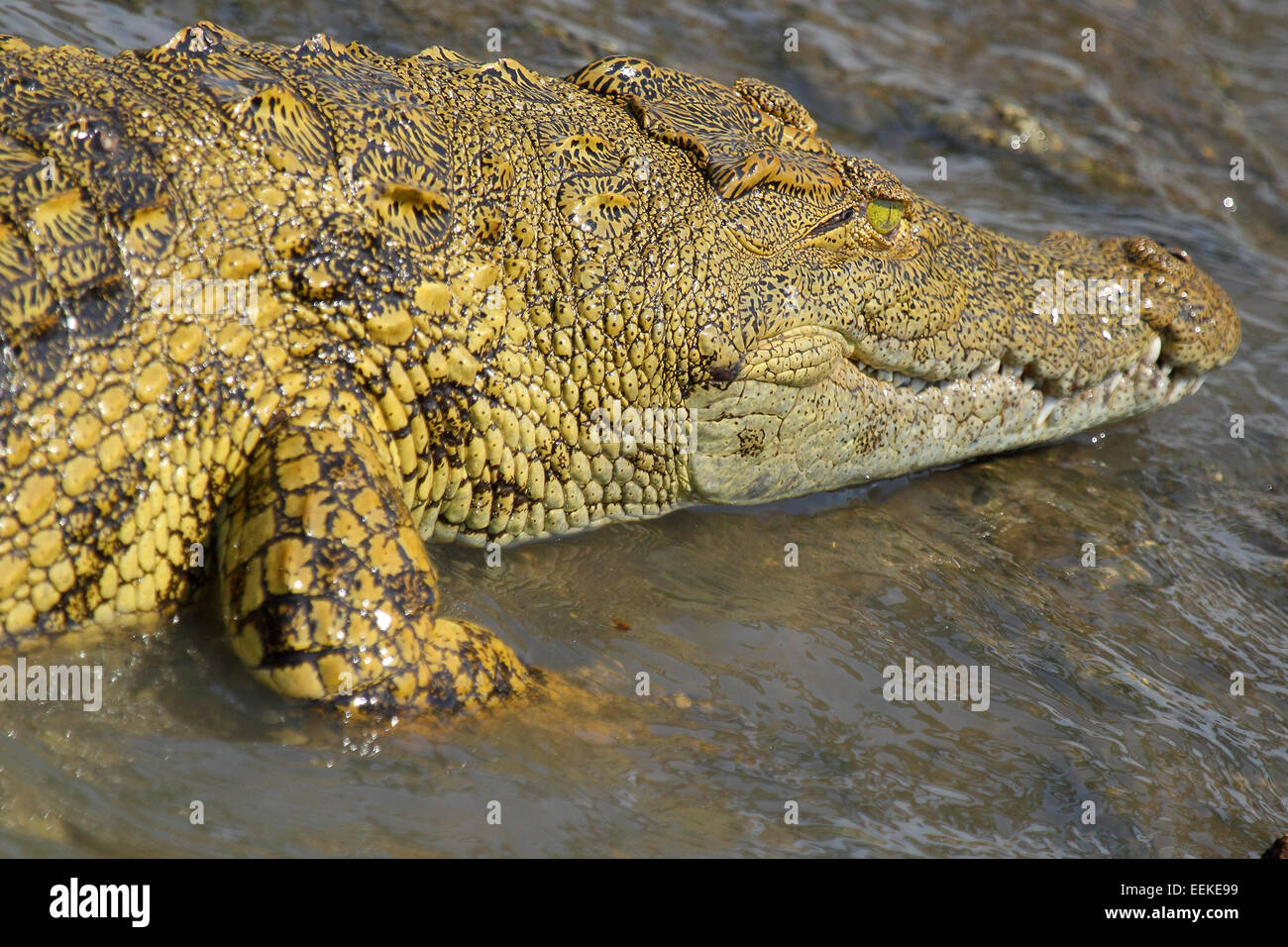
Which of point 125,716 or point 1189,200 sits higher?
point 1189,200

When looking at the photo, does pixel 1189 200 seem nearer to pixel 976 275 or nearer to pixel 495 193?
pixel 976 275

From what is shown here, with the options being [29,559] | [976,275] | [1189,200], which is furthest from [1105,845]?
[1189,200]

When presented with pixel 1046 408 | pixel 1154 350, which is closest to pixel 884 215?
pixel 1046 408

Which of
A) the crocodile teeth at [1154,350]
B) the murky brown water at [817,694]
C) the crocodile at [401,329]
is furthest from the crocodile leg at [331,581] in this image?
the crocodile teeth at [1154,350]

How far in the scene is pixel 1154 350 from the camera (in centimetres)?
473

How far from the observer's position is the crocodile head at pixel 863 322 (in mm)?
3721

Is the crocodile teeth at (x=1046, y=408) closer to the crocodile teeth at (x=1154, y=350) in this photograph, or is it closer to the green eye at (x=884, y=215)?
the crocodile teeth at (x=1154, y=350)

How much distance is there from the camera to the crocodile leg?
2867 millimetres

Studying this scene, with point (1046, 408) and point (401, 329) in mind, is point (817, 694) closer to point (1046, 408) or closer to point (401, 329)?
point (401, 329)

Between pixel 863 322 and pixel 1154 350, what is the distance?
5.02 feet

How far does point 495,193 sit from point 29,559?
152cm

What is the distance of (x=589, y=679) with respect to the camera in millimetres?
3326

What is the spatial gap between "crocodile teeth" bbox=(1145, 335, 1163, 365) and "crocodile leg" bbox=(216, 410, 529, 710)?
306 cm

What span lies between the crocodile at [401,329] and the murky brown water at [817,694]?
0.51 feet
